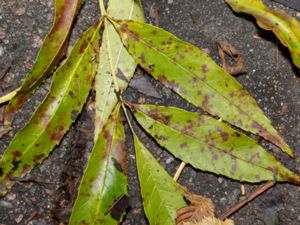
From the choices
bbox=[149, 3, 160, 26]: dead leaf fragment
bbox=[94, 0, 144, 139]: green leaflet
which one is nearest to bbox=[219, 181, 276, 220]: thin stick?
bbox=[94, 0, 144, 139]: green leaflet

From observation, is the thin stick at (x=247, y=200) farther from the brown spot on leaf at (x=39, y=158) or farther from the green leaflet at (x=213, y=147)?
the brown spot on leaf at (x=39, y=158)

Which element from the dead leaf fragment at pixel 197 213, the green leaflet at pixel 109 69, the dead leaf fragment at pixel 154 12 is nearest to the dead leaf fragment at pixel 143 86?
the green leaflet at pixel 109 69

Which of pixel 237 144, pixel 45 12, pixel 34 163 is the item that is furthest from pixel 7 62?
pixel 237 144

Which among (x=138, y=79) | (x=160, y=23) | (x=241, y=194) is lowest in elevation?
(x=241, y=194)

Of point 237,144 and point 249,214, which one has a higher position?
point 237,144

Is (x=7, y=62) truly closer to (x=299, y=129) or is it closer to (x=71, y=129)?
(x=71, y=129)

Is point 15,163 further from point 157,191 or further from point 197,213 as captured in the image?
point 197,213
